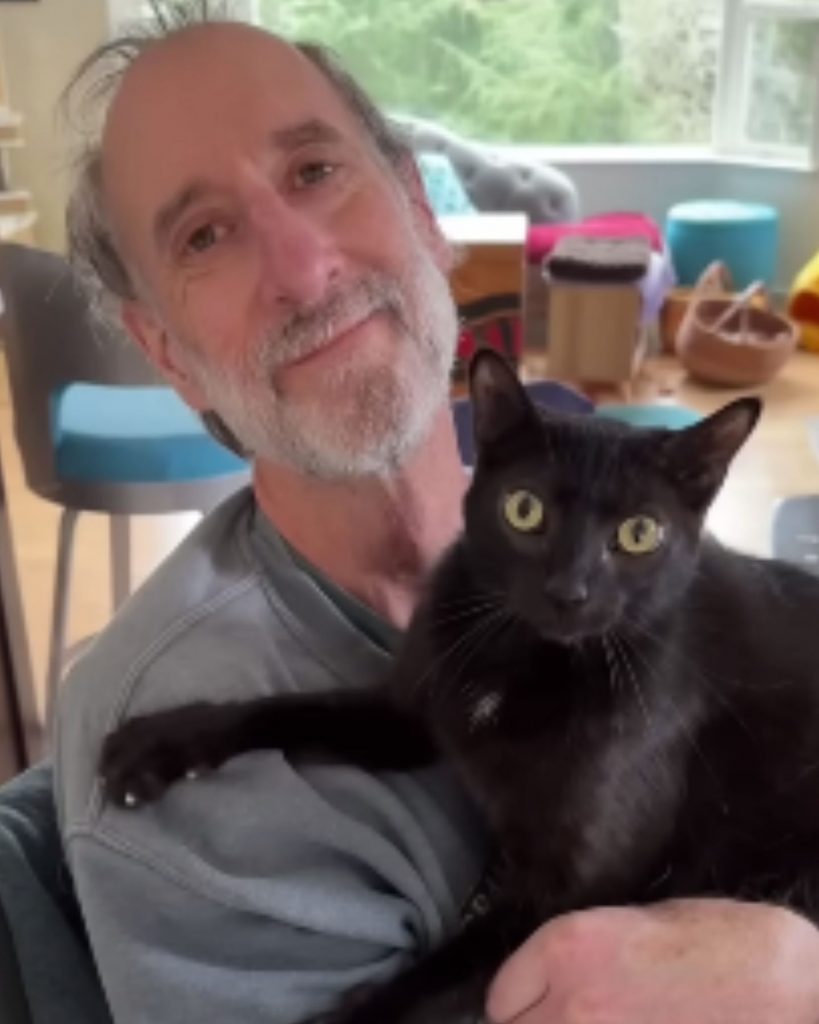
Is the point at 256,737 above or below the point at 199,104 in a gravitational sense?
below

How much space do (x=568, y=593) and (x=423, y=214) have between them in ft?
1.80

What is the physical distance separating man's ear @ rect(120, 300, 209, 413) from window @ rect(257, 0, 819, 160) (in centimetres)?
396

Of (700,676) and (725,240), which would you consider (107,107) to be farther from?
(725,240)

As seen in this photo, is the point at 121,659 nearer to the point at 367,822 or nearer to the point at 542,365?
the point at 367,822

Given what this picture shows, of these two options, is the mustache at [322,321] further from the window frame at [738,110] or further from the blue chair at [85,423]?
the window frame at [738,110]

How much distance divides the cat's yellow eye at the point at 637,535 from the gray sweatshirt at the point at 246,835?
0.25 meters

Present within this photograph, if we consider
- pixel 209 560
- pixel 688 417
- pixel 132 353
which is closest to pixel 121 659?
pixel 209 560

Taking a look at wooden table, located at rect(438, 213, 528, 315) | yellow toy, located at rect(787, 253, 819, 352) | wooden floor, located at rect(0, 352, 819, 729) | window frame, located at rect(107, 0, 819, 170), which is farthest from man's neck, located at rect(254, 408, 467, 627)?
window frame, located at rect(107, 0, 819, 170)

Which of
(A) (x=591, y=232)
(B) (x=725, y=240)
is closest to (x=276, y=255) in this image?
(A) (x=591, y=232)

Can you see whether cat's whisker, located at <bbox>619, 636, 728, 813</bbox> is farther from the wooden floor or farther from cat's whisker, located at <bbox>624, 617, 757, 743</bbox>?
the wooden floor

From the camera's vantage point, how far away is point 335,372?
1.03 meters

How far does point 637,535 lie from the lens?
884 millimetres

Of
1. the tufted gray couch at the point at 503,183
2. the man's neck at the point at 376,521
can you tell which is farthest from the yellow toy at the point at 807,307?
the man's neck at the point at 376,521

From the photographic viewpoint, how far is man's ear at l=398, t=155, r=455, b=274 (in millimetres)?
1222
